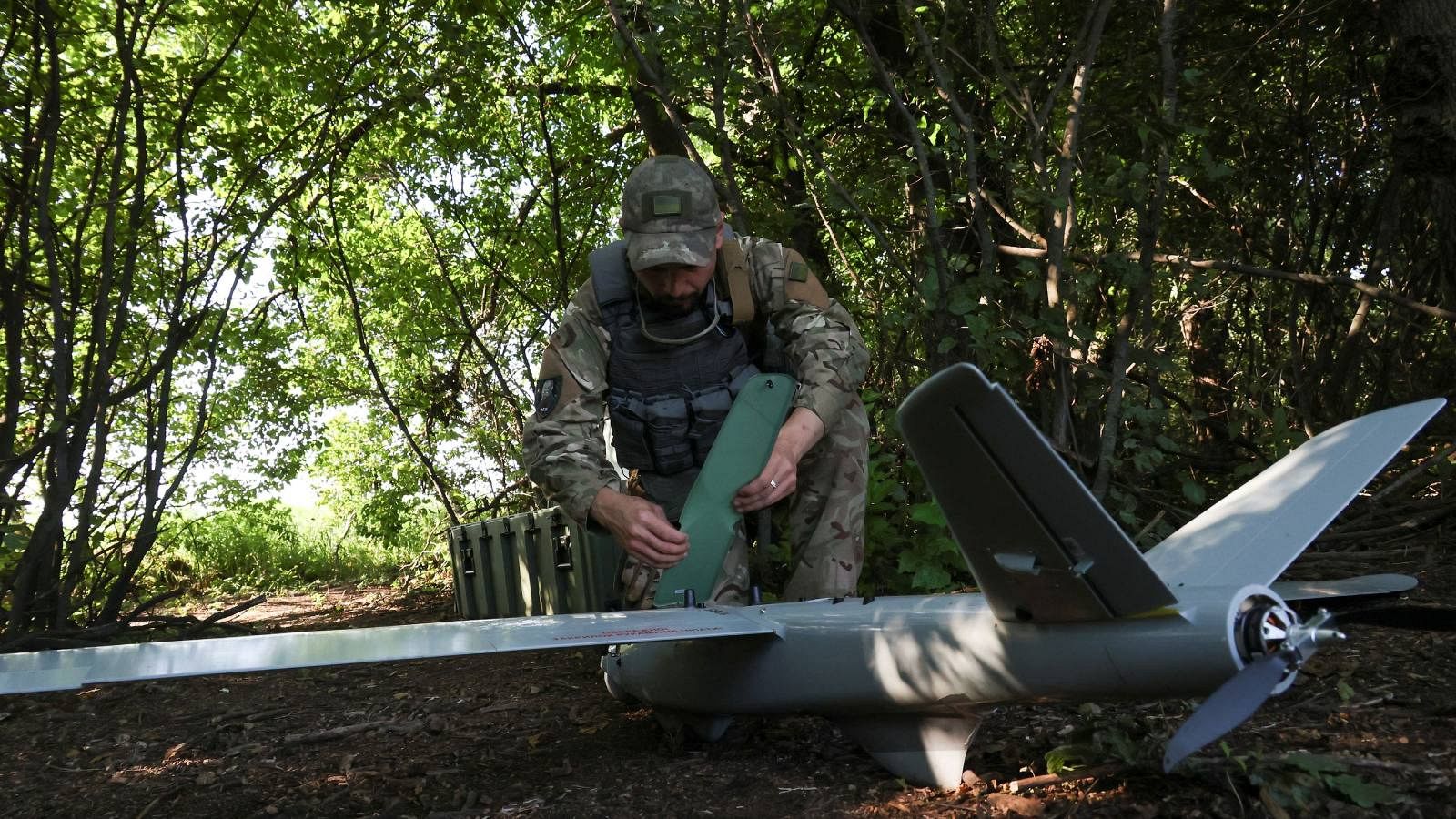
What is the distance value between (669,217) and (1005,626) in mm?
1815

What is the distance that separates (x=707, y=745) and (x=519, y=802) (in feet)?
2.03

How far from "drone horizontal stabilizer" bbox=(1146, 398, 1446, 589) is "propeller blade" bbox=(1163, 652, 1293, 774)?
206mm

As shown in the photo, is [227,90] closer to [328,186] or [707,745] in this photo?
[328,186]

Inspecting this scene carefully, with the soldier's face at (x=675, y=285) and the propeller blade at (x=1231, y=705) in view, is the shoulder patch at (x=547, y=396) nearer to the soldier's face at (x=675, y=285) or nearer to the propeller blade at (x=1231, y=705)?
the soldier's face at (x=675, y=285)

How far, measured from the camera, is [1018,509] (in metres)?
1.85

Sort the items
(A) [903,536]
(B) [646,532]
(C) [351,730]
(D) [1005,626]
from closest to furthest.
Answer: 1. (D) [1005,626]
2. (B) [646,532]
3. (C) [351,730]
4. (A) [903,536]

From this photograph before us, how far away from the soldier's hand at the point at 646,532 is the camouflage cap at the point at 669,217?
0.79 m

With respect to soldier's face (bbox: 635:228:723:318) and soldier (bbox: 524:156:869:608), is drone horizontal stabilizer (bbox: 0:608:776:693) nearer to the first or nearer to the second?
soldier (bbox: 524:156:869:608)

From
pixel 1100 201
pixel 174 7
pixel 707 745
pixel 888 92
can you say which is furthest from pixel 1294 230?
pixel 174 7

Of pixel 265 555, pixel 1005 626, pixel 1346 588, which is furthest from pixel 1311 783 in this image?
pixel 265 555

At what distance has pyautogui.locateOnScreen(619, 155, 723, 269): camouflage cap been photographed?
3396mm

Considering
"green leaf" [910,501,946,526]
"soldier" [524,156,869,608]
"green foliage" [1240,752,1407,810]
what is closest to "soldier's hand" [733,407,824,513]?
"soldier" [524,156,869,608]

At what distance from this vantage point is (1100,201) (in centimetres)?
534

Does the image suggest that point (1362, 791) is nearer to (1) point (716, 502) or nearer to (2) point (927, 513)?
(1) point (716, 502)
